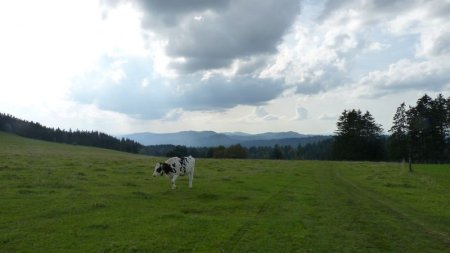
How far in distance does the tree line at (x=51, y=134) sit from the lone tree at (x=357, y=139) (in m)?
109

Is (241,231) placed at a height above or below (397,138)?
below

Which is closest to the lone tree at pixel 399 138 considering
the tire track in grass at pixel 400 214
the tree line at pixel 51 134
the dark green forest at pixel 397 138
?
the dark green forest at pixel 397 138

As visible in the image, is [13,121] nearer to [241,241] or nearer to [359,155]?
[359,155]

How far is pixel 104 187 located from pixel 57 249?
13.7 m

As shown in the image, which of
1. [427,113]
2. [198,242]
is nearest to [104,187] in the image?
[198,242]

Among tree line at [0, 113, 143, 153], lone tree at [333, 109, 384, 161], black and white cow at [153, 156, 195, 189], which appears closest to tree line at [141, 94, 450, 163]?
lone tree at [333, 109, 384, 161]

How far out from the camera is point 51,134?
18838 cm

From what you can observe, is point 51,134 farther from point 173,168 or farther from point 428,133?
point 173,168

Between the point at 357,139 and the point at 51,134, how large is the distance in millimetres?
139400

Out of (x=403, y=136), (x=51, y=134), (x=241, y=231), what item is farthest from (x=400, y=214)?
(x=51, y=134)

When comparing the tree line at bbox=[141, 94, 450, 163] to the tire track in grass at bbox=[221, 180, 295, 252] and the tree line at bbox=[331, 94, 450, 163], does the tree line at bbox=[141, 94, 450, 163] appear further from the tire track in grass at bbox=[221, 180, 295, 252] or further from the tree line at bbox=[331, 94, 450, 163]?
the tire track in grass at bbox=[221, 180, 295, 252]

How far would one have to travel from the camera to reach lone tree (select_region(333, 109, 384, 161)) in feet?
398

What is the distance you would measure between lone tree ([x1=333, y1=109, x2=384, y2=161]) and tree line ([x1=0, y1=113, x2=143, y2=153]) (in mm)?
109235

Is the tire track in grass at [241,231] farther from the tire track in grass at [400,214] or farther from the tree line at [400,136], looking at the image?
the tree line at [400,136]
